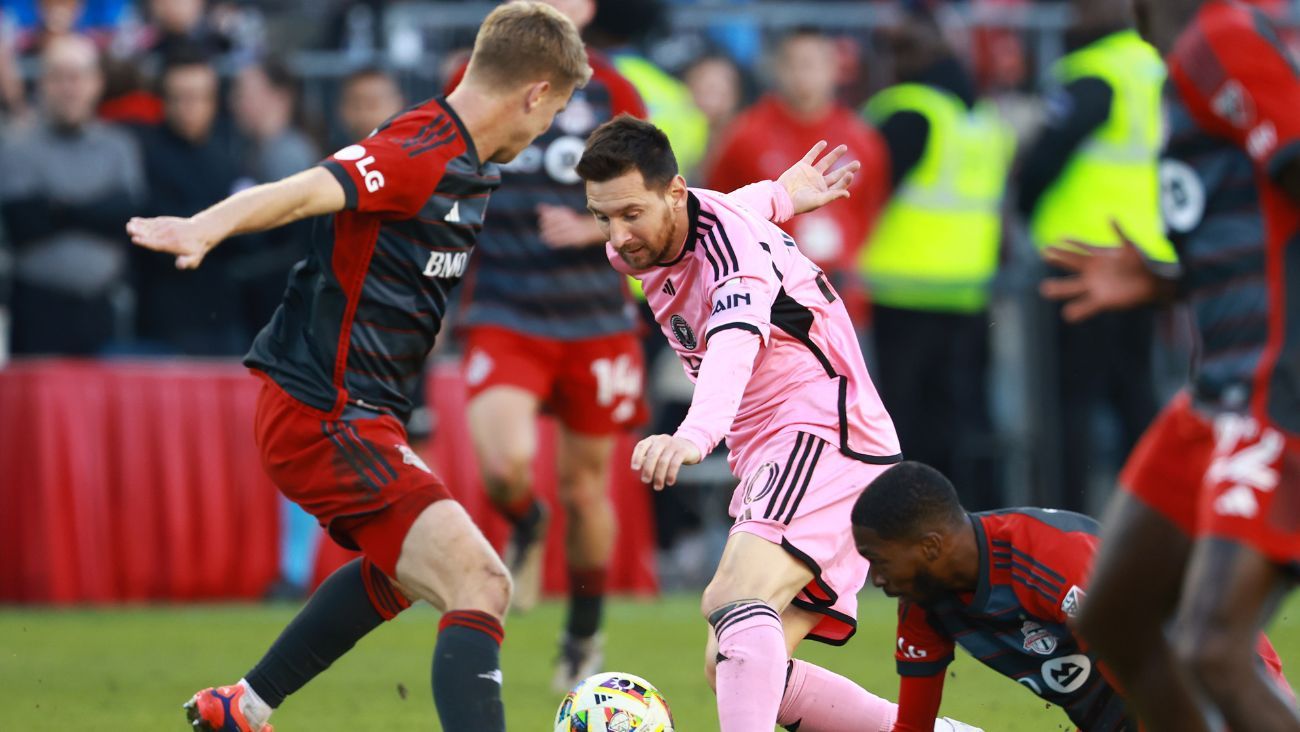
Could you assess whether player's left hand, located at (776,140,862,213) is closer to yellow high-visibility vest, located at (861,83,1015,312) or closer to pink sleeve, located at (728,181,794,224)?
pink sleeve, located at (728,181,794,224)

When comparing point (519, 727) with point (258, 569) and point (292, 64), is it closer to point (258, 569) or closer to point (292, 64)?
point (258, 569)

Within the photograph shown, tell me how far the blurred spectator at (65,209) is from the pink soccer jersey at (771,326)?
21.0ft

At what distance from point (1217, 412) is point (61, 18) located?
434 inches

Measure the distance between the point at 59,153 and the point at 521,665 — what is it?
15.3 ft

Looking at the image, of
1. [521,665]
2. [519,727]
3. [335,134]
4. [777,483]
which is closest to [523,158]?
[521,665]

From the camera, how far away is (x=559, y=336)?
861 centimetres

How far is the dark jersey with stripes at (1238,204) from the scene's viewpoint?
13.3 ft

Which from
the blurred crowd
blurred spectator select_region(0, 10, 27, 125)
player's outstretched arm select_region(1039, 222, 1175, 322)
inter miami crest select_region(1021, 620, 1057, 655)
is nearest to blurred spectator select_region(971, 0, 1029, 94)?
the blurred crowd

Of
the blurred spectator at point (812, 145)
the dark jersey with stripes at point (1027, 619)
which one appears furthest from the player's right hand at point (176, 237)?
the blurred spectator at point (812, 145)

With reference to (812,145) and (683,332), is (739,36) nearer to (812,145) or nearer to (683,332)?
(812,145)

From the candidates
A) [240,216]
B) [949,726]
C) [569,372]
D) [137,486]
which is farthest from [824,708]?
[137,486]

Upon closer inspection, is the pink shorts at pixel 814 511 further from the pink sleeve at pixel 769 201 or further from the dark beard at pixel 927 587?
the pink sleeve at pixel 769 201

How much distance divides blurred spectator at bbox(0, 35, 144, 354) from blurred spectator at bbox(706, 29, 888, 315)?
11.7 feet

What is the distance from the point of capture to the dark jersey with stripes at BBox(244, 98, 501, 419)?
5.81m
